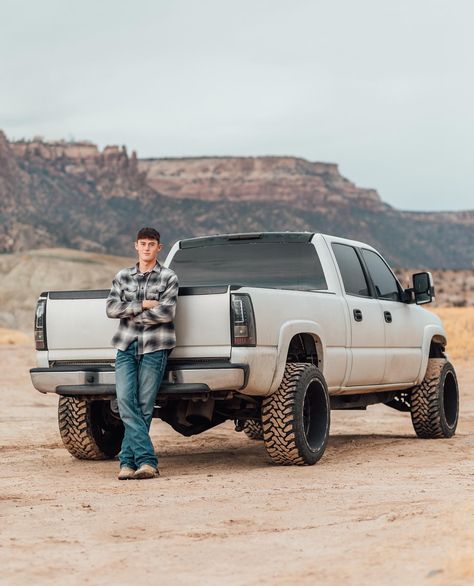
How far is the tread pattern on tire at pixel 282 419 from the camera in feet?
27.7

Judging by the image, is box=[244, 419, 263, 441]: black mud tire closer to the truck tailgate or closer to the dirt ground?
the dirt ground

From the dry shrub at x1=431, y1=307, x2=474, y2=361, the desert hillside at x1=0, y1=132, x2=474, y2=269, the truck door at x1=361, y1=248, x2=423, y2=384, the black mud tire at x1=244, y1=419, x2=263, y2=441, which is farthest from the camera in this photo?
the desert hillside at x1=0, y1=132, x2=474, y2=269

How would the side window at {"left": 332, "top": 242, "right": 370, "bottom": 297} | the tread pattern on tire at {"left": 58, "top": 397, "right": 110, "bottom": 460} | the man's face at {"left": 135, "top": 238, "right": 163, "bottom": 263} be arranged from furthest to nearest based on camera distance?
the side window at {"left": 332, "top": 242, "right": 370, "bottom": 297} < the tread pattern on tire at {"left": 58, "top": 397, "right": 110, "bottom": 460} < the man's face at {"left": 135, "top": 238, "right": 163, "bottom": 263}

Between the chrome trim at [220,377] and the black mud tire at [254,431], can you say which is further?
the black mud tire at [254,431]

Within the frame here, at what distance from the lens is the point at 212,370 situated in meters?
8.01

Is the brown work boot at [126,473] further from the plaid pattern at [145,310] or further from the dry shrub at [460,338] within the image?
the dry shrub at [460,338]

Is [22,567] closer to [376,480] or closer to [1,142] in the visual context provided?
[376,480]

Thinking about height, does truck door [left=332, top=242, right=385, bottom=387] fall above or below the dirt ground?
above

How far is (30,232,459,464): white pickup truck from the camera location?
8.16 m

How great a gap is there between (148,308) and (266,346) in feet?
3.11

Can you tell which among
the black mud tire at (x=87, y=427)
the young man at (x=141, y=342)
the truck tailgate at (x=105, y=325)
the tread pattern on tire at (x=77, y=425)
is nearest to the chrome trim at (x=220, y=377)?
the truck tailgate at (x=105, y=325)

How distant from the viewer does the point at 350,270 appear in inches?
401

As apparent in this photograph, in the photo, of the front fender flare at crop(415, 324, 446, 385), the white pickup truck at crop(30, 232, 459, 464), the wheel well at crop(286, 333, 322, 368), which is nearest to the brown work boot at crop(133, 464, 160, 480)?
the white pickup truck at crop(30, 232, 459, 464)

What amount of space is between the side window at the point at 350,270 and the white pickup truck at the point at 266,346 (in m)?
0.02
